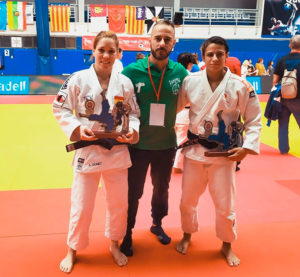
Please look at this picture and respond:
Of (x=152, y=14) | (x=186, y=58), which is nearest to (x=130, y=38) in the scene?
(x=152, y=14)

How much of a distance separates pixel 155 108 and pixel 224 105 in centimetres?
51

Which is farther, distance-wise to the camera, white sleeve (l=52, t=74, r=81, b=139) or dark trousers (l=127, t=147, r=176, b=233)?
dark trousers (l=127, t=147, r=176, b=233)

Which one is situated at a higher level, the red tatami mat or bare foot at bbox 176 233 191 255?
bare foot at bbox 176 233 191 255

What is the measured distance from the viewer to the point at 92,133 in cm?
218

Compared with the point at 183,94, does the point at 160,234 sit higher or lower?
lower

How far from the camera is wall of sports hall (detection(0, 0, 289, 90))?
16672 mm

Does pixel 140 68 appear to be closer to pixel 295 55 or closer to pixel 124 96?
pixel 124 96

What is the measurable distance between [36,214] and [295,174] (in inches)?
138

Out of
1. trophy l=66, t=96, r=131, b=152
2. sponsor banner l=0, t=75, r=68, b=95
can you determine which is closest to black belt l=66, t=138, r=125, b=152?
trophy l=66, t=96, r=131, b=152

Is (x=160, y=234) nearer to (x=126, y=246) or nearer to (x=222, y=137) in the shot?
(x=126, y=246)

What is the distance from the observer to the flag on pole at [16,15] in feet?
52.1

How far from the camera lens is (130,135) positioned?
7.51 ft

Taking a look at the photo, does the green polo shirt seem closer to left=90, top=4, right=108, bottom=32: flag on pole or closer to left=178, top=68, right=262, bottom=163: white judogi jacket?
left=178, top=68, right=262, bottom=163: white judogi jacket

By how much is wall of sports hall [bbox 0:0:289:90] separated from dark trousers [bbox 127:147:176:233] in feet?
47.6
